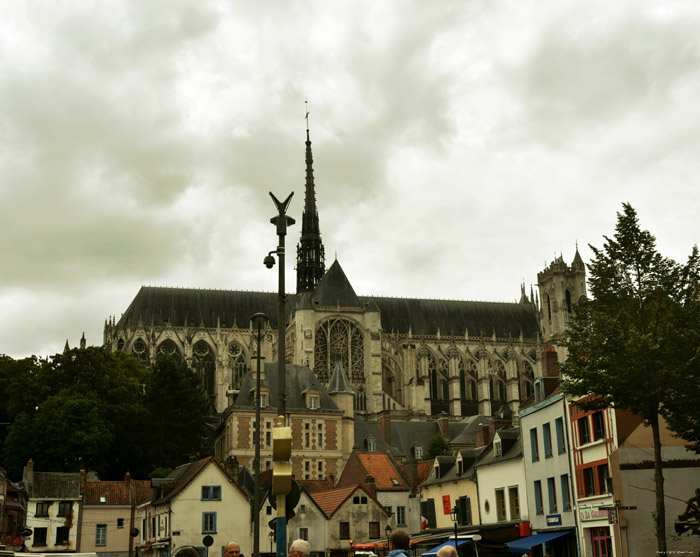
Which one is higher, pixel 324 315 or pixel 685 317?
pixel 324 315

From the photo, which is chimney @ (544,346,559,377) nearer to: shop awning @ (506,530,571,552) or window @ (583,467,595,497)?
window @ (583,467,595,497)

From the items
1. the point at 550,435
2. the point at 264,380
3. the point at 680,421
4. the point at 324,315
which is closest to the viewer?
the point at 680,421

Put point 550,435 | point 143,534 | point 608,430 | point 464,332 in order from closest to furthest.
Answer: point 608,430, point 550,435, point 143,534, point 464,332

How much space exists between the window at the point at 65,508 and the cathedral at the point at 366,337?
117 ft

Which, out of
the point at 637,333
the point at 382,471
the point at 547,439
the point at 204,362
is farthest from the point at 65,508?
the point at 204,362

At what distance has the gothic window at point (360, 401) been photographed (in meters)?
93.2

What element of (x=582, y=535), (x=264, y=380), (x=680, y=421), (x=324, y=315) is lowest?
(x=582, y=535)

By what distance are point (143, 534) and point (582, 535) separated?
28556 mm

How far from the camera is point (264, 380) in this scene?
245ft

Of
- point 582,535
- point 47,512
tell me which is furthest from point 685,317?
point 47,512

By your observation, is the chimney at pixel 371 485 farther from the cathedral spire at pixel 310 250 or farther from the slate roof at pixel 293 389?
the cathedral spire at pixel 310 250

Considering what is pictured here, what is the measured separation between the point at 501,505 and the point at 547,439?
17.4 ft

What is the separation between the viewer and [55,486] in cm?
5291

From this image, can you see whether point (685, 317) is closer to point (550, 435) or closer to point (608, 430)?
point (608, 430)
